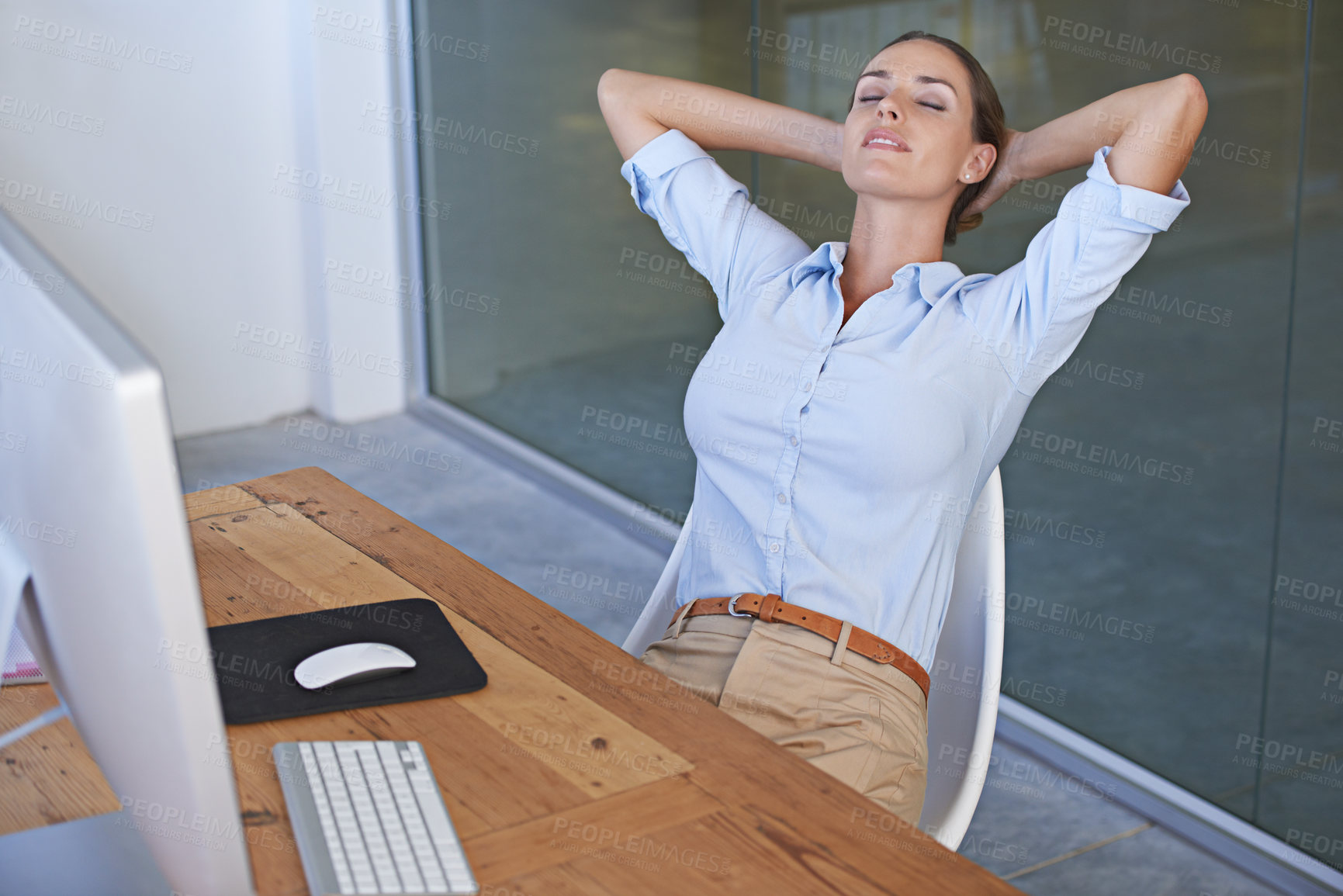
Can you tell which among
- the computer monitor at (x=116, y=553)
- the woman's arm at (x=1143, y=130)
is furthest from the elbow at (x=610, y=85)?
the computer monitor at (x=116, y=553)

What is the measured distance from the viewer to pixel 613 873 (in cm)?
97

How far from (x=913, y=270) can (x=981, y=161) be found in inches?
9.1

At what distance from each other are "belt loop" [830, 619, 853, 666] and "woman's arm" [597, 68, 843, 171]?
780mm

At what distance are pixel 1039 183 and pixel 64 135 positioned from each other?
3186 mm

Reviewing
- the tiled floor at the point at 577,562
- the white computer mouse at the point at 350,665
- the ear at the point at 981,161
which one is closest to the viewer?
the white computer mouse at the point at 350,665

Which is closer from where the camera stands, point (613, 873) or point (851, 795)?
point (613, 873)

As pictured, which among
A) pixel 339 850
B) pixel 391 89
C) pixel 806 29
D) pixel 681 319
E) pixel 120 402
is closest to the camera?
pixel 120 402

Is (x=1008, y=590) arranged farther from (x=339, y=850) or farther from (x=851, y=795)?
(x=339, y=850)

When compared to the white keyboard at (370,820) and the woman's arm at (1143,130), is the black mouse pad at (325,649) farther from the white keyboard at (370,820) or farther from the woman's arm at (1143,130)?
the woman's arm at (1143,130)

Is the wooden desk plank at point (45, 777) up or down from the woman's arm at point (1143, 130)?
down

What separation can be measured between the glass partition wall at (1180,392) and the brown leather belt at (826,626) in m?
0.97

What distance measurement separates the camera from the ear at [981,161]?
5.78ft

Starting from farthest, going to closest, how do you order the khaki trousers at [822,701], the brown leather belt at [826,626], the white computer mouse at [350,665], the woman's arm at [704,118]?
the woman's arm at [704,118], the brown leather belt at [826,626], the khaki trousers at [822,701], the white computer mouse at [350,665]

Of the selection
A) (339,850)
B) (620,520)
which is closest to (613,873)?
(339,850)
